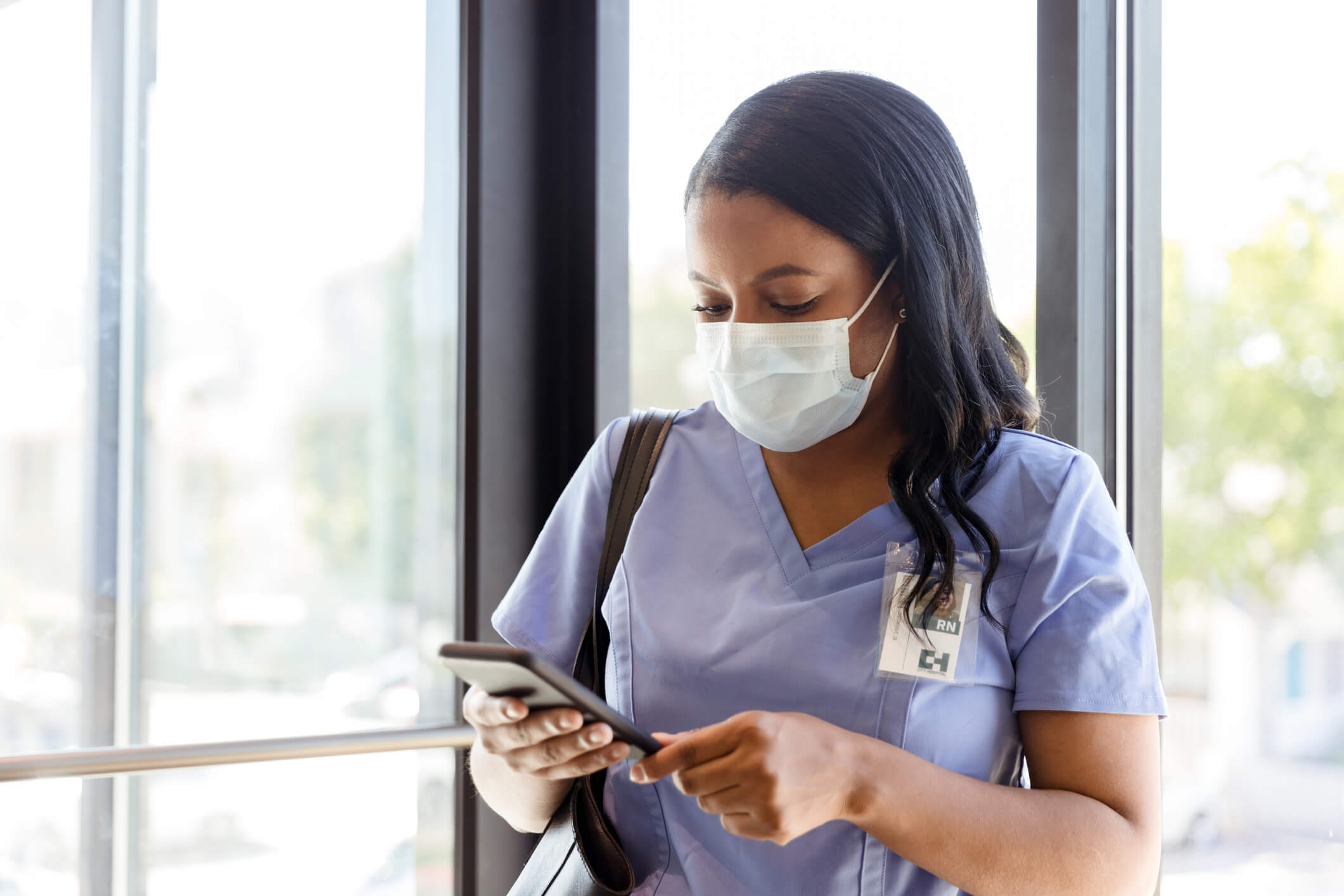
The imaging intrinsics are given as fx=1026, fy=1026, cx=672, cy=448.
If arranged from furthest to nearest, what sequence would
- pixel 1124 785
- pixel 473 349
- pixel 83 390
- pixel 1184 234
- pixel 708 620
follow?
pixel 473 349 → pixel 83 390 → pixel 1184 234 → pixel 708 620 → pixel 1124 785

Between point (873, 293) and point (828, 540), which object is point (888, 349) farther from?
point (828, 540)

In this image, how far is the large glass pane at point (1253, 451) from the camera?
3.47 feet

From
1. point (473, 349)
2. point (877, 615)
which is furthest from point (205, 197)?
point (877, 615)

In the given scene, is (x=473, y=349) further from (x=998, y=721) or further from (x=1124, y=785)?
(x=1124, y=785)

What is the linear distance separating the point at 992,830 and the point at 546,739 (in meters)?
0.36

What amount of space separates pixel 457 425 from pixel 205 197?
55 cm

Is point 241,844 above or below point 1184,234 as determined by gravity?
below

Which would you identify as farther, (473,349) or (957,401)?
(473,349)

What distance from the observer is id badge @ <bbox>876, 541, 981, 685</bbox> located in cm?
89

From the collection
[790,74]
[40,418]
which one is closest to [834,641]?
[790,74]

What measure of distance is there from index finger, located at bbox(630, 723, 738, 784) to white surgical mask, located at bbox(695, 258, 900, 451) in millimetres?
349

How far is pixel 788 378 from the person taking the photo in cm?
99

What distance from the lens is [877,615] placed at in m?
0.93

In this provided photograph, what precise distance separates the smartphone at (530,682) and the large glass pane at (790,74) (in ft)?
1.56
